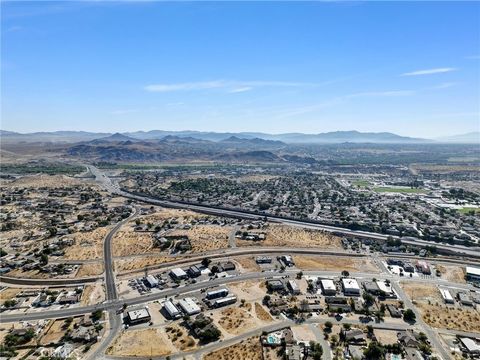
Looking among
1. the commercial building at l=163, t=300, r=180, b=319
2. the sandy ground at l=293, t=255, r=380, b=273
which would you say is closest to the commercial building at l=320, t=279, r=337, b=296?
the sandy ground at l=293, t=255, r=380, b=273

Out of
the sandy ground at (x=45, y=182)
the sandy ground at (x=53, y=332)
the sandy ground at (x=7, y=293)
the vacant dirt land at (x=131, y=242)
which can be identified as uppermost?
the sandy ground at (x=45, y=182)

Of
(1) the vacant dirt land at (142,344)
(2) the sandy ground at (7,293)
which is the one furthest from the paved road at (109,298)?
(2) the sandy ground at (7,293)

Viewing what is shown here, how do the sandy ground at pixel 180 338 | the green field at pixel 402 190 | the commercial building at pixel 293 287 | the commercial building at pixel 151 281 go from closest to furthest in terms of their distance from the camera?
the sandy ground at pixel 180 338, the commercial building at pixel 293 287, the commercial building at pixel 151 281, the green field at pixel 402 190

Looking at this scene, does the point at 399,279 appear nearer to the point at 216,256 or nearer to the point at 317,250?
the point at 317,250

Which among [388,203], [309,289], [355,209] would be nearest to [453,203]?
[388,203]

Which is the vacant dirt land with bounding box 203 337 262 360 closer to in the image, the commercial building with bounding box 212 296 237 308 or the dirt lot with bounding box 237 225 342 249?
the commercial building with bounding box 212 296 237 308

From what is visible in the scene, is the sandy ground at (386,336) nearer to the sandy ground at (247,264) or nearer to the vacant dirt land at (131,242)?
the sandy ground at (247,264)
